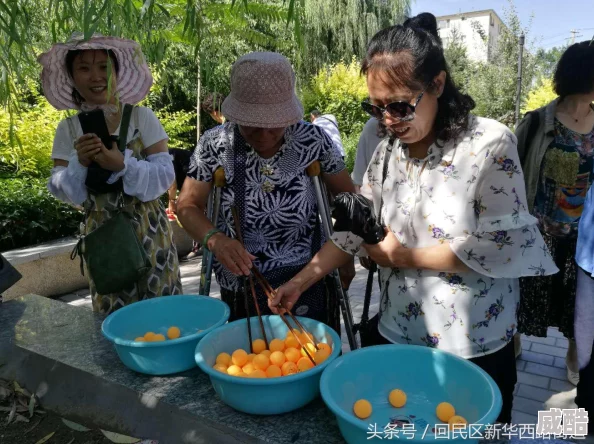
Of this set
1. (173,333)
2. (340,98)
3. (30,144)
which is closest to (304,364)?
(173,333)

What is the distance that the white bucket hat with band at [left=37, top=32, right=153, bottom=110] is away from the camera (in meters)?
2.14

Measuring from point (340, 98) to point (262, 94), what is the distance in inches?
565

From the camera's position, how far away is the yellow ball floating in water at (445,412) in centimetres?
131

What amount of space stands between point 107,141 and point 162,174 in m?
0.28

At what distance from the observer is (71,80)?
7.58ft

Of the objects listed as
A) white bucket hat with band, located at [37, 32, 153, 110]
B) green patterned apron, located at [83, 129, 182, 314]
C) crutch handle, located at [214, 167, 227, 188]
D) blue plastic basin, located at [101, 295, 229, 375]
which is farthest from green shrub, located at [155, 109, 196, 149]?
blue plastic basin, located at [101, 295, 229, 375]

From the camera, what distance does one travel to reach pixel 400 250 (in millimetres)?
1576

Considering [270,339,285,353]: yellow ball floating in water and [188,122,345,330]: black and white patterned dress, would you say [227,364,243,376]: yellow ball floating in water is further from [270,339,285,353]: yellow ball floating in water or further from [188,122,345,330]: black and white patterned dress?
[188,122,345,330]: black and white patterned dress

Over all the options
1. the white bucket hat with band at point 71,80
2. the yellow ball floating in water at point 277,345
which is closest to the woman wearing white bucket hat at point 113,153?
the white bucket hat with band at point 71,80

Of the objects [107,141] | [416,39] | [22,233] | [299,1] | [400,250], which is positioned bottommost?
[22,233]

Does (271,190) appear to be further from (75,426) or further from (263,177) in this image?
(75,426)

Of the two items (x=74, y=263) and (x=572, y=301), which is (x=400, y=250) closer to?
(x=572, y=301)

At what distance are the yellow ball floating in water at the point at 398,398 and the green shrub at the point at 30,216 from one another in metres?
5.07

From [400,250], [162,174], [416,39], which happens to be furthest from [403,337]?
[162,174]
